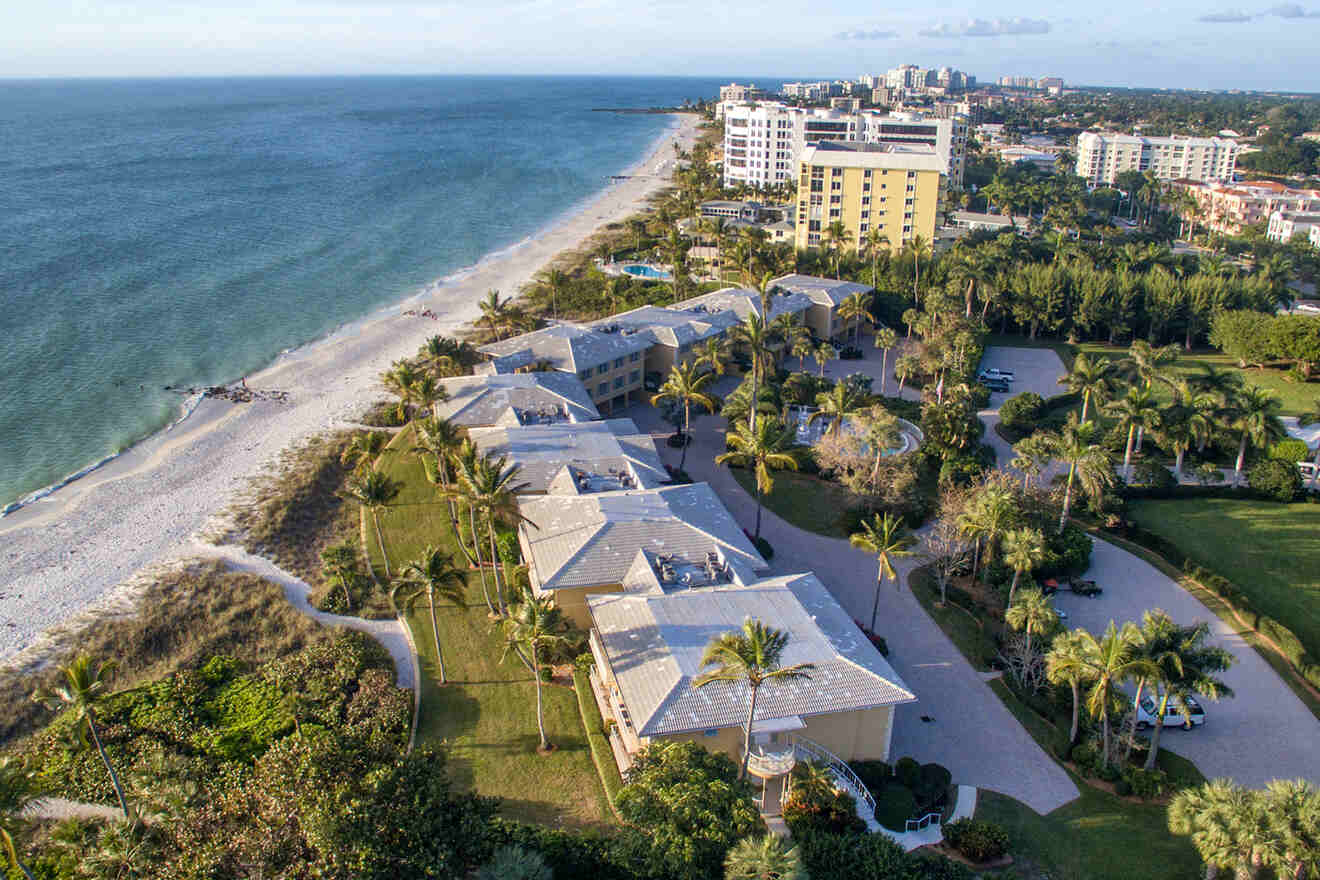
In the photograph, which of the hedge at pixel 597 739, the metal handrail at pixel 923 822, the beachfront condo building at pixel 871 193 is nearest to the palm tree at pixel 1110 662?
the metal handrail at pixel 923 822

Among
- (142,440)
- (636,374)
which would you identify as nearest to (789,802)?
(636,374)

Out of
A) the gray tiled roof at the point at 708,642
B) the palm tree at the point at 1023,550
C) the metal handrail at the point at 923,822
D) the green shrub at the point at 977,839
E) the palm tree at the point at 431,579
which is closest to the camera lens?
the green shrub at the point at 977,839

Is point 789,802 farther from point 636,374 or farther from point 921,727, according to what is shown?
point 636,374

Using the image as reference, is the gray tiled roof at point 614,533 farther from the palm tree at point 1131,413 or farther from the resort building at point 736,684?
the palm tree at point 1131,413

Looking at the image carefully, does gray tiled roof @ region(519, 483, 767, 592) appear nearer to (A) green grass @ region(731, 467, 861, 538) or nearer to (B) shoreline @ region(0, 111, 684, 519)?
(A) green grass @ region(731, 467, 861, 538)

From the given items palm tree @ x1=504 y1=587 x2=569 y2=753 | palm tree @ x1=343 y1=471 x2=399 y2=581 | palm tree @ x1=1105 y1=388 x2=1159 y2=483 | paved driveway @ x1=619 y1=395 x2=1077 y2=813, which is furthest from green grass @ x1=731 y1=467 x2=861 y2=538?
palm tree @ x1=343 y1=471 x2=399 y2=581

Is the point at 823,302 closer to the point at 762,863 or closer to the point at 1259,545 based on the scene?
the point at 1259,545
